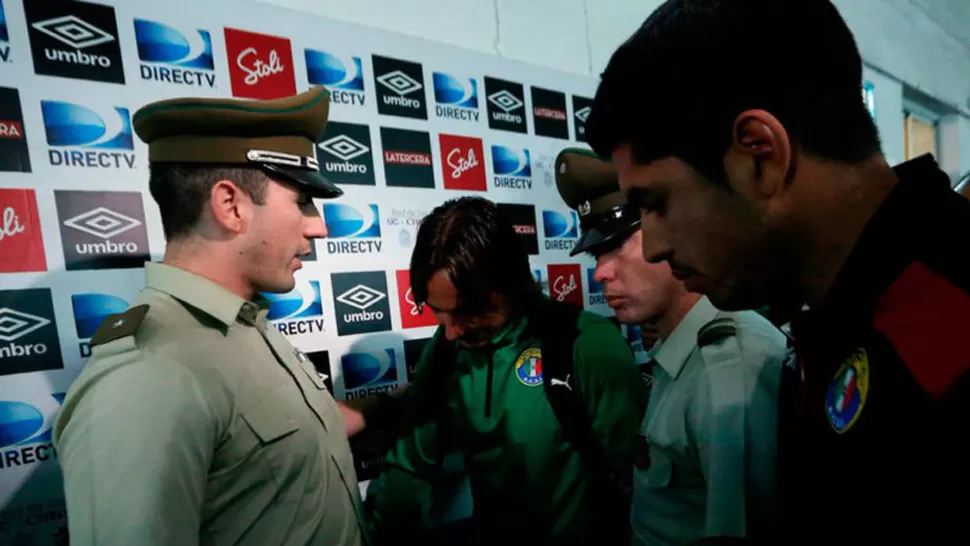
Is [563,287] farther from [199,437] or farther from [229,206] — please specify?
[199,437]

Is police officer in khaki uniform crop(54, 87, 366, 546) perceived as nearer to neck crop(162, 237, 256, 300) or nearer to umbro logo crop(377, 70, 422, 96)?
neck crop(162, 237, 256, 300)

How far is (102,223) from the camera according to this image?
1.09 meters

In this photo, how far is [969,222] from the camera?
359mm

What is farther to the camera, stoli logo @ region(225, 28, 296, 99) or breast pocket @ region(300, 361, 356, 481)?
stoli logo @ region(225, 28, 296, 99)

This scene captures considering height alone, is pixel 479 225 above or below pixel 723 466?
above

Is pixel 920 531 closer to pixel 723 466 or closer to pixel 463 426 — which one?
pixel 723 466

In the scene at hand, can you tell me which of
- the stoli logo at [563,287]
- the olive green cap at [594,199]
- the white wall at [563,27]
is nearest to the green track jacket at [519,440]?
the olive green cap at [594,199]

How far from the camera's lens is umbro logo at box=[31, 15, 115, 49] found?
105 cm

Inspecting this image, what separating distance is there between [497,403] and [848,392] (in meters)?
0.82

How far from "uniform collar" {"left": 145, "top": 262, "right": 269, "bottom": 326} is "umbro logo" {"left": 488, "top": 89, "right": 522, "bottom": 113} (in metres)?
1.21

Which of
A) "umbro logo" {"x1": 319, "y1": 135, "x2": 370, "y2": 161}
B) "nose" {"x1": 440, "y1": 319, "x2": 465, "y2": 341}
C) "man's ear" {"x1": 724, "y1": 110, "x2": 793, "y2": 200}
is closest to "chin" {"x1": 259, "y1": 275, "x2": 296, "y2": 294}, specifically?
"nose" {"x1": 440, "y1": 319, "x2": 465, "y2": 341}

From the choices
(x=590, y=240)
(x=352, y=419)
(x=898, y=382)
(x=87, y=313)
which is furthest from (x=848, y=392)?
(x=87, y=313)

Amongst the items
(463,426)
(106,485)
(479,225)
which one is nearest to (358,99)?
(479,225)

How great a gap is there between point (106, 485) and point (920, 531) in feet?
2.67
